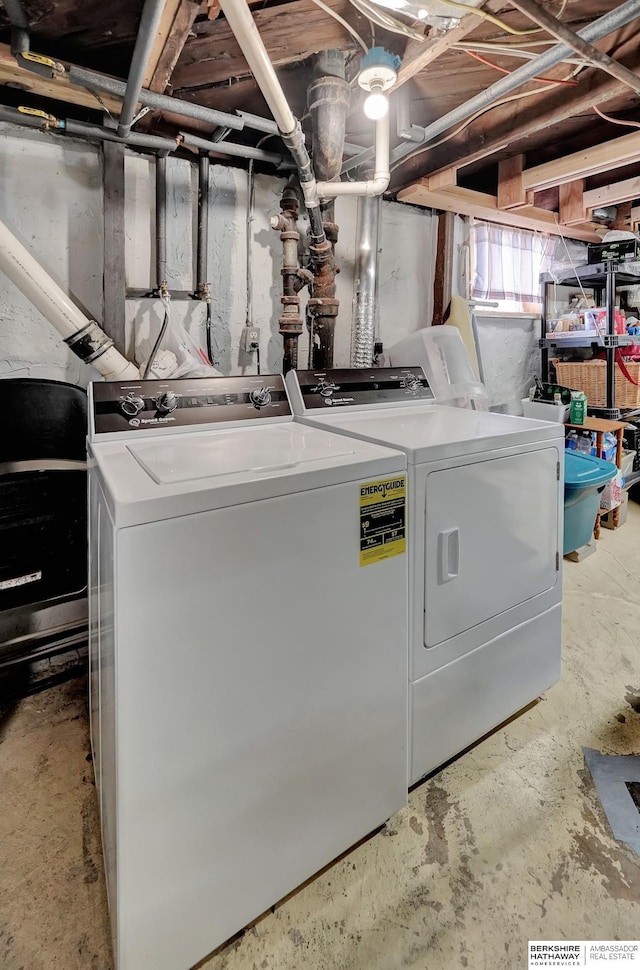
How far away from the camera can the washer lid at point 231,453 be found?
110 cm

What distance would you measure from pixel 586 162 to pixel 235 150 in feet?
5.76

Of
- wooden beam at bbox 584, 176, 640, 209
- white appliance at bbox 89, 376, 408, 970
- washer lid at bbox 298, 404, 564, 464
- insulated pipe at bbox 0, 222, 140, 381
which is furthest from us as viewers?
wooden beam at bbox 584, 176, 640, 209

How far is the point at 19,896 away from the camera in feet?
4.04

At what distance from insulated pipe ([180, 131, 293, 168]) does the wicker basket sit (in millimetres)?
2614

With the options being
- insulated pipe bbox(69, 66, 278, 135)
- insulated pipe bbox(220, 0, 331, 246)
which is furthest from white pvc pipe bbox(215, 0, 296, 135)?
insulated pipe bbox(69, 66, 278, 135)

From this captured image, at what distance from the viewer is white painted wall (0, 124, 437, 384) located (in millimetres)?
1934

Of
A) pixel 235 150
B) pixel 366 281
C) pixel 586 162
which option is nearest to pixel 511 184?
pixel 586 162

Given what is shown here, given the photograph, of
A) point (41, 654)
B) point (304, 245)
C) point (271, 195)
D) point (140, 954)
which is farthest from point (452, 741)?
point (271, 195)

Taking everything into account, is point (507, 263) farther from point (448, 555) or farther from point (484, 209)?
point (448, 555)

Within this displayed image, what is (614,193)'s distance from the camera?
2.97 m

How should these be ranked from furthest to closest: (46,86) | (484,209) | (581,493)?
(484,209) < (581,493) < (46,86)

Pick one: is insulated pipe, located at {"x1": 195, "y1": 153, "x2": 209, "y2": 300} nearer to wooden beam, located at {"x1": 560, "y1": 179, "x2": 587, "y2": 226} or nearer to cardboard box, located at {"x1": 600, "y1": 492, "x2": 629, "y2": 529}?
wooden beam, located at {"x1": 560, "y1": 179, "x2": 587, "y2": 226}

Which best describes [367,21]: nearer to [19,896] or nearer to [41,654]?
[41,654]

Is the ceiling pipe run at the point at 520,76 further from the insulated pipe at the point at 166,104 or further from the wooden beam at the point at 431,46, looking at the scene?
the insulated pipe at the point at 166,104
